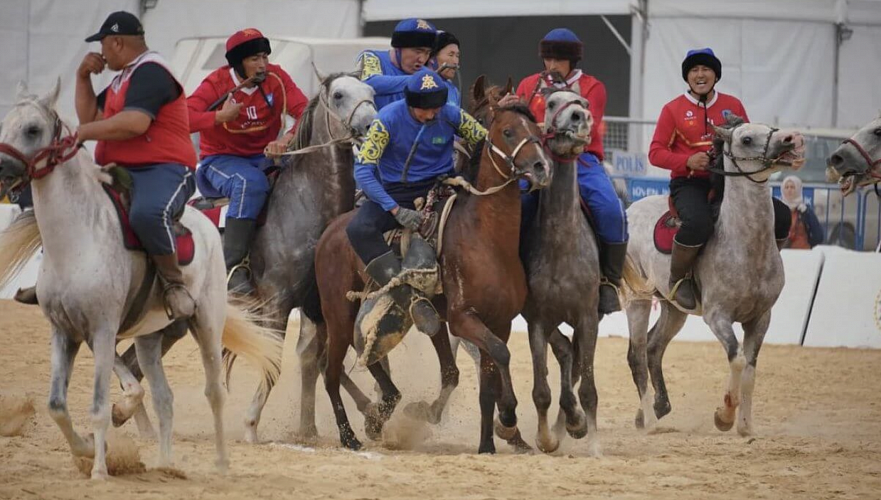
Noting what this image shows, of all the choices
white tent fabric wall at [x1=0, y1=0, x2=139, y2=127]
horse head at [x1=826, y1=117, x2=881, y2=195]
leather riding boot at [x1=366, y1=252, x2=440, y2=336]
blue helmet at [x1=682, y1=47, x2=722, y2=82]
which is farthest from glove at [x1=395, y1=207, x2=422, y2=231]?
white tent fabric wall at [x1=0, y1=0, x2=139, y2=127]

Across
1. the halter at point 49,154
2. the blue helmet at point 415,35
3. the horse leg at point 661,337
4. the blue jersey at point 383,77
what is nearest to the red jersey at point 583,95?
the blue helmet at point 415,35

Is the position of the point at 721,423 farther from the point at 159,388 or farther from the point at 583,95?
the point at 159,388

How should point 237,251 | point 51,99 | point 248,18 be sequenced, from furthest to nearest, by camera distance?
point 248,18, point 237,251, point 51,99

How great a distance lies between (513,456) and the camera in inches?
316

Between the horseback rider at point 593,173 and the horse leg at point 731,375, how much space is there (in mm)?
1178

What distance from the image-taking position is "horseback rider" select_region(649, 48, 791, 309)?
32.7ft

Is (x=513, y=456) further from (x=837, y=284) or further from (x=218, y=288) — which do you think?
(x=837, y=284)

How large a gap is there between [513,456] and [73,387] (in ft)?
15.6

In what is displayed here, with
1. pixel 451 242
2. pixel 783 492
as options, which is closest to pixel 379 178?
pixel 451 242

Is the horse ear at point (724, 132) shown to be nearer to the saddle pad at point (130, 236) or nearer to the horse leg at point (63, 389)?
the saddle pad at point (130, 236)

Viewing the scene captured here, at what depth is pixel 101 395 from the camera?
21.9 ft

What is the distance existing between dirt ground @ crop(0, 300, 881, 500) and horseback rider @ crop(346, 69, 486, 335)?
1180 millimetres

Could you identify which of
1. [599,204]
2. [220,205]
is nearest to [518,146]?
[599,204]

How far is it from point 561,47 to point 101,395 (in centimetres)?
421
